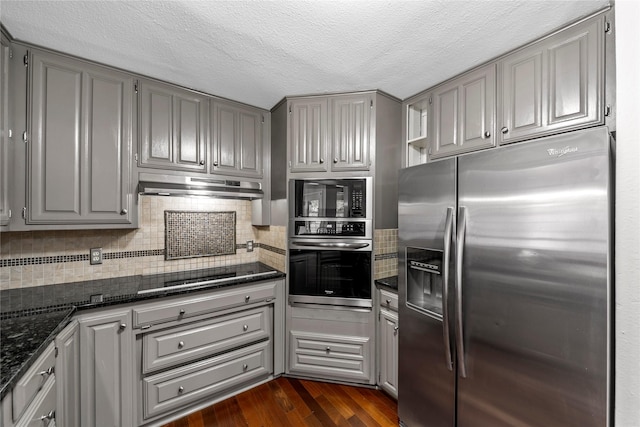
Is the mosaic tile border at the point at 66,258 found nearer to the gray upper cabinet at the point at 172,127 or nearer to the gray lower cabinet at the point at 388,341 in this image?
the gray upper cabinet at the point at 172,127

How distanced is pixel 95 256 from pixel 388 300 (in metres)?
2.22

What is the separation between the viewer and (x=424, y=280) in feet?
5.72

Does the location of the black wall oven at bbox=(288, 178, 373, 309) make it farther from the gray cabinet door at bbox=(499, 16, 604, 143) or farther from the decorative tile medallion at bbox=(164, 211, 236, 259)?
the gray cabinet door at bbox=(499, 16, 604, 143)

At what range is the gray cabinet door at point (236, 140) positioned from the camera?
233 cm

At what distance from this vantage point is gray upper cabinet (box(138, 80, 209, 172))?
201 cm

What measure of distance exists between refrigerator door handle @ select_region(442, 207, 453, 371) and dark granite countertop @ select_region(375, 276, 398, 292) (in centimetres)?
51

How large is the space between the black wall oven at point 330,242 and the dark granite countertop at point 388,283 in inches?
3.0

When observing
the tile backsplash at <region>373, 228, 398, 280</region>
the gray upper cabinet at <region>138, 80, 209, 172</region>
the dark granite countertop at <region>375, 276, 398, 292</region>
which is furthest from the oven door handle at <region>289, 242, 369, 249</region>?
the gray upper cabinet at <region>138, 80, 209, 172</region>

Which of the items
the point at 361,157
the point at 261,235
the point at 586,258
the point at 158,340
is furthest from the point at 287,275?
the point at 586,258

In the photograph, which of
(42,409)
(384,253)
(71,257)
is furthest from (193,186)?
(384,253)

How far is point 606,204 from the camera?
3.33 feet

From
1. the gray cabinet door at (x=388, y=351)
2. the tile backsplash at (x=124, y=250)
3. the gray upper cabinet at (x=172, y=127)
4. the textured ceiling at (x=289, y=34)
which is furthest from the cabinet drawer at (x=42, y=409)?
the gray cabinet door at (x=388, y=351)

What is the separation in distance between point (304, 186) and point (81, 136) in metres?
1.53

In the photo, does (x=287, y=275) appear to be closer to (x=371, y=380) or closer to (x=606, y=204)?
(x=371, y=380)
